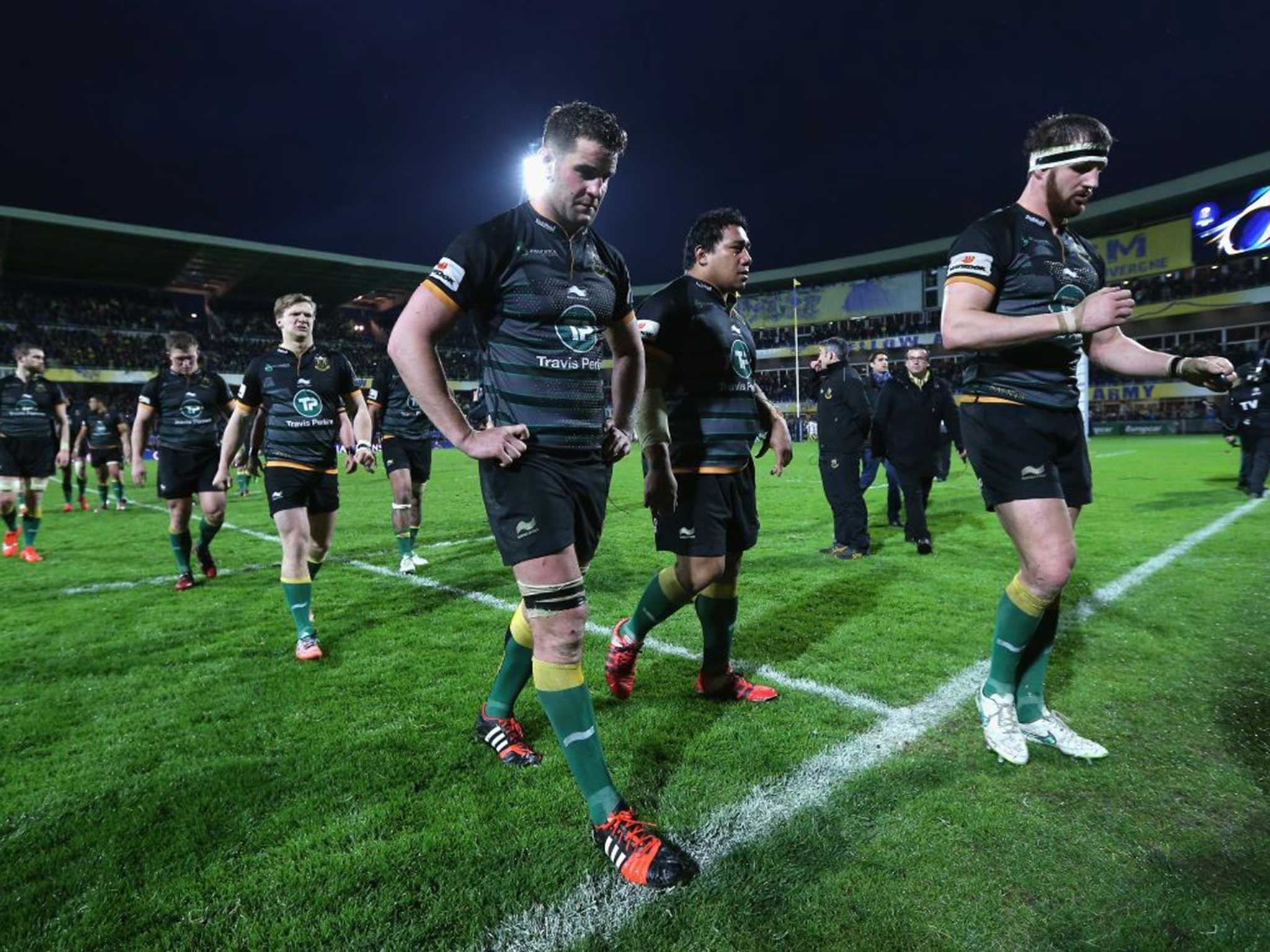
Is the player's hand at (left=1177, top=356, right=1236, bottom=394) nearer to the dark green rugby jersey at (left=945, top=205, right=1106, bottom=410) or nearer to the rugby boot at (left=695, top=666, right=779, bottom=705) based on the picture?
the dark green rugby jersey at (left=945, top=205, right=1106, bottom=410)

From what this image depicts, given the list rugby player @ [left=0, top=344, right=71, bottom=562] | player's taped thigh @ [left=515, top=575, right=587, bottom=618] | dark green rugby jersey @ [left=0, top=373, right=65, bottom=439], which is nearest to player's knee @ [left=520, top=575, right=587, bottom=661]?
player's taped thigh @ [left=515, top=575, right=587, bottom=618]

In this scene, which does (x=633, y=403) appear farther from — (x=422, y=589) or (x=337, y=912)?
(x=422, y=589)

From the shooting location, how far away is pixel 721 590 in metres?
3.41

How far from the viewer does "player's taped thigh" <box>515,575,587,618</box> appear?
7.55 ft

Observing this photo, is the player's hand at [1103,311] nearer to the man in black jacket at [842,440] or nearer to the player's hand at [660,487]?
the player's hand at [660,487]

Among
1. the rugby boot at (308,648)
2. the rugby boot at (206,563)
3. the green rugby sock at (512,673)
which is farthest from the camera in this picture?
the rugby boot at (206,563)

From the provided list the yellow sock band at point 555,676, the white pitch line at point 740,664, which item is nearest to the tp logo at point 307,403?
the white pitch line at point 740,664

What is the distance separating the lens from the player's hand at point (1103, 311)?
2.45m

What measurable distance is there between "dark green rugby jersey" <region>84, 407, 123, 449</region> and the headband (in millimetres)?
14601

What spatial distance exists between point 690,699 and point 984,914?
174 centimetres

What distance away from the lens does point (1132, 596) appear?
5223 mm

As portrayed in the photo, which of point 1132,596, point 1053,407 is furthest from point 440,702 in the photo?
point 1132,596

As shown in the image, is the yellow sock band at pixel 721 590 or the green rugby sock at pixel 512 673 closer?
the green rugby sock at pixel 512 673

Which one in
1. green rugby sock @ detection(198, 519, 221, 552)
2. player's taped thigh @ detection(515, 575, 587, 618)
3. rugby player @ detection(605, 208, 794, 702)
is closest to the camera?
player's taped thigh @ detection(515, 575, 587, 618)
